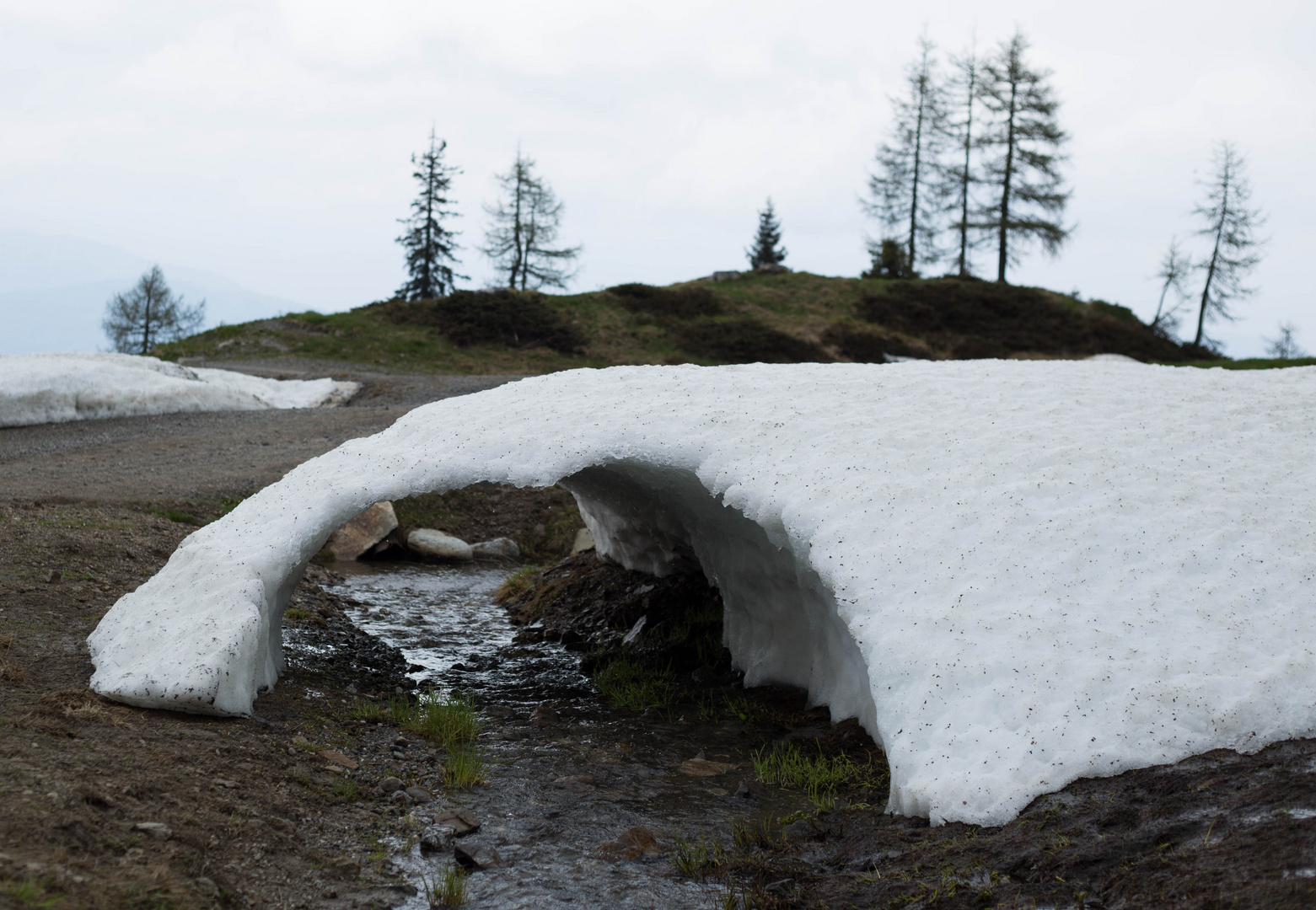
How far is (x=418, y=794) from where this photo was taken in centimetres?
469

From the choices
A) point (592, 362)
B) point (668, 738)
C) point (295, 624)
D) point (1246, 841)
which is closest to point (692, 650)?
point (668, 738)

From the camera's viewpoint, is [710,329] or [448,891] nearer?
[448,891]

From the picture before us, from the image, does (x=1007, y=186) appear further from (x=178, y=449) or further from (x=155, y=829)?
(x=155, y=829)

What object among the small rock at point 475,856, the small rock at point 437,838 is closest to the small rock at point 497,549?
the small rock at point 437,838

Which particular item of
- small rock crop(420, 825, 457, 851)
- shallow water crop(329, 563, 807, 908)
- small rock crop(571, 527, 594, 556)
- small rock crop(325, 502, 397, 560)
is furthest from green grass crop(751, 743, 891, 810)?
small rock crop(325, 502, 397, 560)

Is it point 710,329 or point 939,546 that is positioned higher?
point 710,329

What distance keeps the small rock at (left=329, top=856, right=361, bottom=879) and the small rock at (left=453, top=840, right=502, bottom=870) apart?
1.42 feet

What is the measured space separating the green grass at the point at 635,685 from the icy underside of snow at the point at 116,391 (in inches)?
537

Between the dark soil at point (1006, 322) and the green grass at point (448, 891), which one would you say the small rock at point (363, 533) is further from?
the dark soil at point (1006, 322)

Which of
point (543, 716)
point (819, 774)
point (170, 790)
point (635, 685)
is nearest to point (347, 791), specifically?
point (170, 790)

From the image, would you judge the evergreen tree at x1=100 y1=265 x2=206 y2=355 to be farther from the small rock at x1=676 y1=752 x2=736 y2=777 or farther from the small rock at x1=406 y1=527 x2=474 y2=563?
the small rock at x1=676 y1=752 x2=736 y2=777

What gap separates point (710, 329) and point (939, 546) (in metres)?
27.3

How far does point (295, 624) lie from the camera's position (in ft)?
26.1

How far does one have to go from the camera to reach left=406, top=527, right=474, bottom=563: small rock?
1260cm
